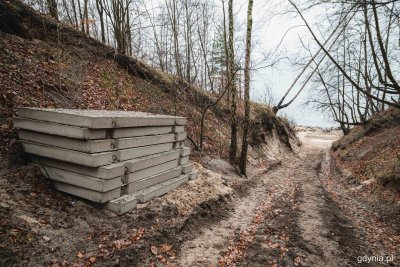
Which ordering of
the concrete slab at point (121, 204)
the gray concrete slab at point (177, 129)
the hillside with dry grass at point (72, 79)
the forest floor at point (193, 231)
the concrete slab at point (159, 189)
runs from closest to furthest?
the forest floor at point (193, 231), the concrete slab at point (121, 204), the concrete slab at point (159, 189), the hillside with dry grass at point (72, 79), the gray concrete slab at point (177, 129)

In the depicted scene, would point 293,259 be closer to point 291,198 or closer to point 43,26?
point 291,198

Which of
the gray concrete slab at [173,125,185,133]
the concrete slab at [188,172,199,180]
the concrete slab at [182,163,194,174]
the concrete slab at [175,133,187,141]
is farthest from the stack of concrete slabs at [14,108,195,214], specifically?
the concrete slab at [188,172,199,180]

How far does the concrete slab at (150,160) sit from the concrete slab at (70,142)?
0.56m

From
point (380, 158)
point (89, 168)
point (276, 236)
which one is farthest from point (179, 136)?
point (380, 158)

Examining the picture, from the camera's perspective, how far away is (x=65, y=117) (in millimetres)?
4801

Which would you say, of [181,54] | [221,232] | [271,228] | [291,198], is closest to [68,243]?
[221,232]

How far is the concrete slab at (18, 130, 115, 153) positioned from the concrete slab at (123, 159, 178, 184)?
0.72m

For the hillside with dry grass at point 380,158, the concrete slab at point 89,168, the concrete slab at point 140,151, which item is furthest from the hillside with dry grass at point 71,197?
the hillside with dry grass at point 380,158

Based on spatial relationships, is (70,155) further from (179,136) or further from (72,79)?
(72,79)

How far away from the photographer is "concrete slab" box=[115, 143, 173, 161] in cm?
538

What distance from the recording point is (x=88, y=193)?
16.1 ft

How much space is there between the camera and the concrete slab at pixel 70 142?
186 inches

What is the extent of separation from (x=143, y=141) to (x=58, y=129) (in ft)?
5.70

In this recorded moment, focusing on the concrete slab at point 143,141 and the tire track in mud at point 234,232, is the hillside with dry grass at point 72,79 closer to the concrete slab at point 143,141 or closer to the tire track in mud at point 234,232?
the concrete slab at point 143,141
